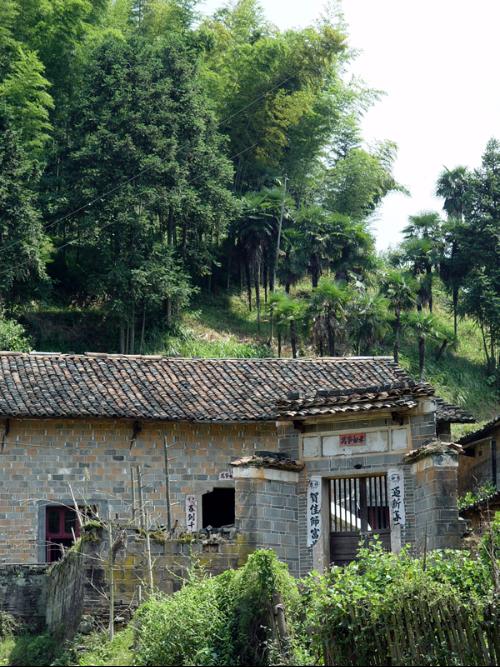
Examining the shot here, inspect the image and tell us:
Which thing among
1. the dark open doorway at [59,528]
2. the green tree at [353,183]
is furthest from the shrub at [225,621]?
the green tree at [353,183]

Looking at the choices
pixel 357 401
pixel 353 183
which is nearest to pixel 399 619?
pixel 357 401

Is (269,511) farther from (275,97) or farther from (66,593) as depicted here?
(275,97)

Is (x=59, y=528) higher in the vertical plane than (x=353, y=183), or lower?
lower

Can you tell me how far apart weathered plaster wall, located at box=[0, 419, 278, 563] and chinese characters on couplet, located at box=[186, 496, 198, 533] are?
11 cm

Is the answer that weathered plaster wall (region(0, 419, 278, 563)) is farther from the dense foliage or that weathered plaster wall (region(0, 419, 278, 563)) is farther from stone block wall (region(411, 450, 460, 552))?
the dense foliage

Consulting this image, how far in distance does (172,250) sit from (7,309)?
6136 millimetres

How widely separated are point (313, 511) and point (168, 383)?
285 inches

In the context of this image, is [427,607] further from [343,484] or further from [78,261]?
[78,261]

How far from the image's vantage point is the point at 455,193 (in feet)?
232

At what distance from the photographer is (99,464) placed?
1184 inches

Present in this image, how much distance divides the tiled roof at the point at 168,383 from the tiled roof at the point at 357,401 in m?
2.96

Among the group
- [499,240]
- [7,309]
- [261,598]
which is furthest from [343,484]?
[499,240]

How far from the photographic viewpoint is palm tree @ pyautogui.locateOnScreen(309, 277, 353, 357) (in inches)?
1941

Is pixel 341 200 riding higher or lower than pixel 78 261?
higher
